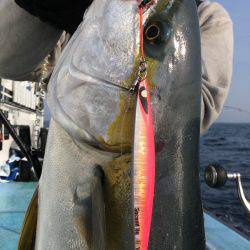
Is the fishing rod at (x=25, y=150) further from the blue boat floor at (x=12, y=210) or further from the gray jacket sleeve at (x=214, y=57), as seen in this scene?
the gray jacket sleeve at (x=214, y=57)

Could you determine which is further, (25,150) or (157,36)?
(25,150)

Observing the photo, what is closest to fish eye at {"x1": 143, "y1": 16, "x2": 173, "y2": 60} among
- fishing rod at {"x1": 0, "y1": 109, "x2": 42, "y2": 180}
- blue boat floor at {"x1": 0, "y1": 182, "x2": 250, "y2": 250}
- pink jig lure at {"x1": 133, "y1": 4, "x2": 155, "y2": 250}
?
pink jig lure at {"x1": 133, "y1": 4, "x2": 155, "y2": 250}

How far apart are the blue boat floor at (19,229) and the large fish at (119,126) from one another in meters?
2.45

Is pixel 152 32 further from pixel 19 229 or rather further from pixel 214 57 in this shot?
pixel 19 229

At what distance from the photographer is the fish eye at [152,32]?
4.74 feet

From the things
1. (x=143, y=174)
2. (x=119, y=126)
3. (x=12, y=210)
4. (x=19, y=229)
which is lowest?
(x=19, y=229)

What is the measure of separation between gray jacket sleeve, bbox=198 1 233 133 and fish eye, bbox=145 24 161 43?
1.00 m

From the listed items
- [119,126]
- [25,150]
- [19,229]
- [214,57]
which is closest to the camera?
[119,126]

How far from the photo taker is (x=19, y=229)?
13.8 feet

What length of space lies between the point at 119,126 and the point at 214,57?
1250 millimetres

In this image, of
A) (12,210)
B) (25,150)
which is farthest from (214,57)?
(12,210)

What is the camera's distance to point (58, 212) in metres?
1.59

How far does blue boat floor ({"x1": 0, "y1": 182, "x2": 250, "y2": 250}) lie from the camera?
3.96 metres

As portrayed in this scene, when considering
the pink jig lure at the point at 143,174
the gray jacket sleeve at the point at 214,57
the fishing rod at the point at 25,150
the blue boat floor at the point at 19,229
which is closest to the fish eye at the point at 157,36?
the pink jig lure at the point at 143,174
